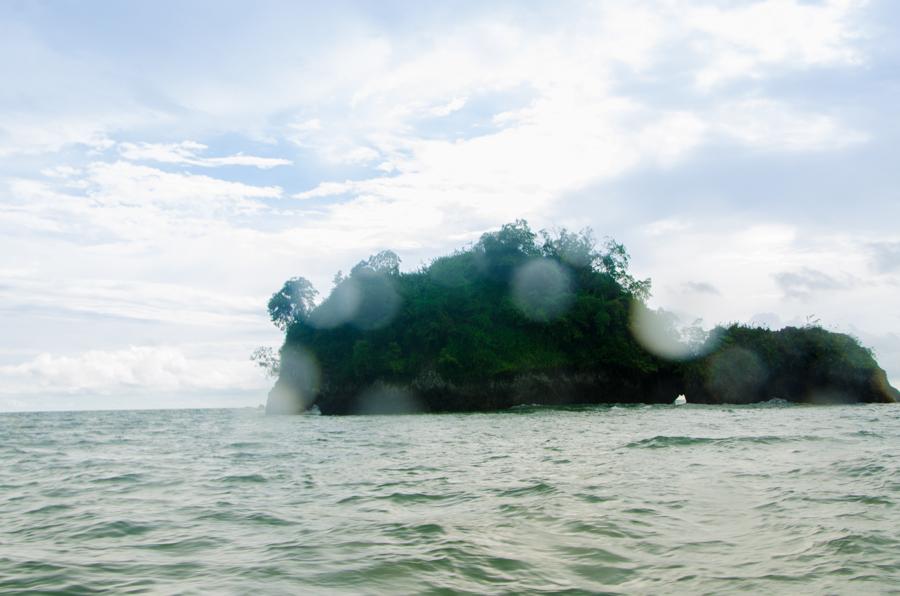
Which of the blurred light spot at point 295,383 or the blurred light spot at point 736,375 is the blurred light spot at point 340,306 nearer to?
the blurred light spot at point 295,383

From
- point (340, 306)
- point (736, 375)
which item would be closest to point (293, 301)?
point (340, 306)

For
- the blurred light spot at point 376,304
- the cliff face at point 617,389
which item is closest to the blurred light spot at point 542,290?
the cliff face at point 617,389

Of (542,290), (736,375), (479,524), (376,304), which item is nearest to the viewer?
(479,524)

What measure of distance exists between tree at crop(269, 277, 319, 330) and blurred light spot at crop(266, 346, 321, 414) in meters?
2.83

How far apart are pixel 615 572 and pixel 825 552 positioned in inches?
70.4

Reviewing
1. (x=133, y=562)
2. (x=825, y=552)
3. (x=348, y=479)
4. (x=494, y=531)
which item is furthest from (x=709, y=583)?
(x=348, y=479)

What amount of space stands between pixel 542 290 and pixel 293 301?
23283mm

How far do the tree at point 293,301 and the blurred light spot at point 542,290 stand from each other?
1945 cm

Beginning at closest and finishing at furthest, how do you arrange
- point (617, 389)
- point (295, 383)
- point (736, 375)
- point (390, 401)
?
point (736, 375)
point (390, 401)
point (617, 389)
point (295, 383)

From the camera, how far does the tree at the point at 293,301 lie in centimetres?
6359

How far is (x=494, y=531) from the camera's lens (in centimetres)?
669

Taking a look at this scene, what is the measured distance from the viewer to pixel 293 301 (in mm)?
63812

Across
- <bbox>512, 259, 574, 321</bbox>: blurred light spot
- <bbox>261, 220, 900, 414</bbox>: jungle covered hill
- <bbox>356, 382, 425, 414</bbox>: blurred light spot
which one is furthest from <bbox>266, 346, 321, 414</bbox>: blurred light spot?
<bbox>512, 259, 574, 321</bbox>: blurred light spot

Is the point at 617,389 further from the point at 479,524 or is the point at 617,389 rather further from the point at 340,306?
the point at 479,524
